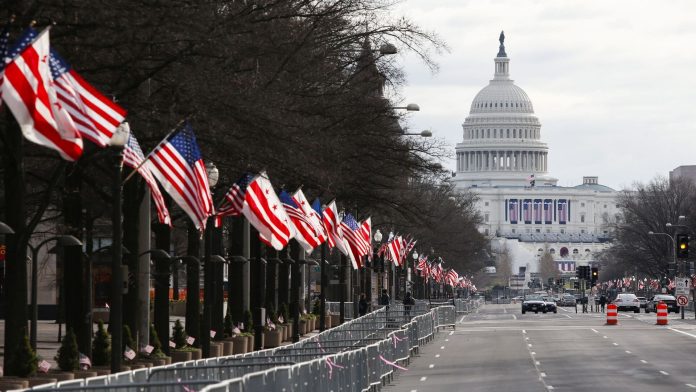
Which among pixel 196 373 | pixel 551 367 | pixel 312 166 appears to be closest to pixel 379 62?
pixel 551 367

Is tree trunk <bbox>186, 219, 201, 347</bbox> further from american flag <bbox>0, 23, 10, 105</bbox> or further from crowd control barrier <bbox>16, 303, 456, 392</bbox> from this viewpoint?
american flag <bbox>0, 23, 10, 105</bbox>

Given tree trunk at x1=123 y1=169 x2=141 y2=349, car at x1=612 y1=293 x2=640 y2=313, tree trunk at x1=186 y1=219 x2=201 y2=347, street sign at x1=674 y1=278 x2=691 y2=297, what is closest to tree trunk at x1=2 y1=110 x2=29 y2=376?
tree trunk at x1=123 y1=169 x2=141 y2=349

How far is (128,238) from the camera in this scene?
106 ft

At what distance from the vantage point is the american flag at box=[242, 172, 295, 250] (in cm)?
3206

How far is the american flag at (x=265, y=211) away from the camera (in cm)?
3206

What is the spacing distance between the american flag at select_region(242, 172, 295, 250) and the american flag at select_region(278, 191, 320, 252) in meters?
5.84

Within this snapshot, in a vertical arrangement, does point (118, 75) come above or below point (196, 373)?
above

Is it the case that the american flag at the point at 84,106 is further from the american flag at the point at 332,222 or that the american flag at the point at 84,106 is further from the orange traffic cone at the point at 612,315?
the orange traffic cone at the point at 612,315

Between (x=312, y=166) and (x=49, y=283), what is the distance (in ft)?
144

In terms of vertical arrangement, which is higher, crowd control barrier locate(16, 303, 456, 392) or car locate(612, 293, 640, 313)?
car locate(612, 293, 640, 313)

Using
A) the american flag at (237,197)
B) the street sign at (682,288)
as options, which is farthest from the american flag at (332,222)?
the street sign at (682,288)

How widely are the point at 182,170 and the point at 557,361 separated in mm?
24839

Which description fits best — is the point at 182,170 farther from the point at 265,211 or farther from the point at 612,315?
the point at 612,315

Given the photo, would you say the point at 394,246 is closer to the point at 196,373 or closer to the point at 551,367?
the point at 551,367
